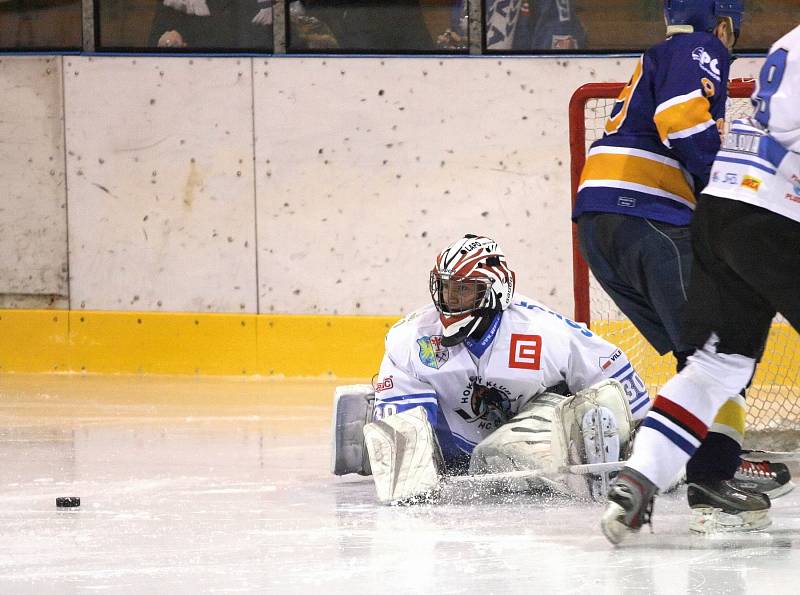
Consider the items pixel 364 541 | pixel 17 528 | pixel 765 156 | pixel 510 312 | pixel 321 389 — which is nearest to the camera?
pixel 765 156

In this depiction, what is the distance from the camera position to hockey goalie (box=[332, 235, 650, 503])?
4074mm

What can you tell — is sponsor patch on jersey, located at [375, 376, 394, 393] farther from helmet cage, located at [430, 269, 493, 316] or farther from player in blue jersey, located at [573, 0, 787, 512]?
player in blue jersey, located at [573, 0, 787, 512]

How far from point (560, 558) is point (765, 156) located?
95cm

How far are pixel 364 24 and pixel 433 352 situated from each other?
3.09 m

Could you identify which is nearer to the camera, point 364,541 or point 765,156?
point 765,156

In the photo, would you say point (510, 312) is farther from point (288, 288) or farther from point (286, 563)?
point (288, 288)

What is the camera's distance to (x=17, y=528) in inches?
151

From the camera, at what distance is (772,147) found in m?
3.26

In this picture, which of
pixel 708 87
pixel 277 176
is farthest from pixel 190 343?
pixel 708 87

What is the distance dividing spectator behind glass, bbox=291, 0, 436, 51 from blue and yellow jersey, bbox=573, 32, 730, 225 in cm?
293

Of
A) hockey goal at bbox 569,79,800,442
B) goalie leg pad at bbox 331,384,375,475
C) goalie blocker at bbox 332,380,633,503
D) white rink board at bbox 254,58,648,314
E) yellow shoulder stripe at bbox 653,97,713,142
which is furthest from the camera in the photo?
white rink board at bbox 254,58,648,314

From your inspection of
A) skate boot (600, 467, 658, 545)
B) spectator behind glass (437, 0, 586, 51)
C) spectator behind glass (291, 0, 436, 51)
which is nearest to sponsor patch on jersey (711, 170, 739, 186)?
skate boot (600, 467, 658, 545)

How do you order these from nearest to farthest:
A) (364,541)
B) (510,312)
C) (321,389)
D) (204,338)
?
(364,541), (510,312), (321,389), (204,338)

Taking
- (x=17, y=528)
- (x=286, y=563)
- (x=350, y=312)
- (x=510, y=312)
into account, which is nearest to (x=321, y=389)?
(x=350, y=312)
